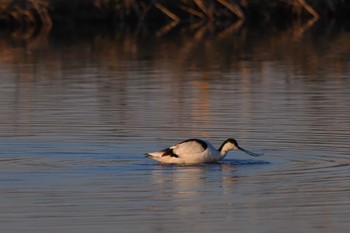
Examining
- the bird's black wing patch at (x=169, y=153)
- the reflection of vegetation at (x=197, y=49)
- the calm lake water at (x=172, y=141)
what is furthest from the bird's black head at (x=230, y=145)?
the reflection of vegetation at (x=197, y=49)

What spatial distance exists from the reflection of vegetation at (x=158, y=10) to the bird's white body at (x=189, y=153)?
106 ft

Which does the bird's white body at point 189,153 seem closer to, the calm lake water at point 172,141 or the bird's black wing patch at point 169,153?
the bird's black wing patch at point 169,153

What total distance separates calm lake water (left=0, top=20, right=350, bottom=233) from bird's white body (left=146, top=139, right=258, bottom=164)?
10 centimetres

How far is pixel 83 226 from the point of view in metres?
10.7

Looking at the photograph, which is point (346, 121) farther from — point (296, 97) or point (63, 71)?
point (63, 71)

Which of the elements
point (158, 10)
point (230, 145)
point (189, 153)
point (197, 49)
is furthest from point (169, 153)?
point (158, 10)

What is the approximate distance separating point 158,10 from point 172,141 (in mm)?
34895

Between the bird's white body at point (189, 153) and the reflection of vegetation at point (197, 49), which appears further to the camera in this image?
the reflection of vegetation at point (197, 49)

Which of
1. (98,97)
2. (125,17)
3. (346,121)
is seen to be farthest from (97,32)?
(346,121)

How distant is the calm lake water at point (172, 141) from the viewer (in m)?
11.2

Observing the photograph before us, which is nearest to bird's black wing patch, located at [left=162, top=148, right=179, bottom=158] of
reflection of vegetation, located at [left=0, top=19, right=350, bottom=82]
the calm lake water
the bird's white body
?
the bird's white body

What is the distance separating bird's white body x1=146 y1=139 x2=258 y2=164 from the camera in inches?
558

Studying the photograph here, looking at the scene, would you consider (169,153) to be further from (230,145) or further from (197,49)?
→ (197,49)

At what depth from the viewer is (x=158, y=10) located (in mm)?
50719
